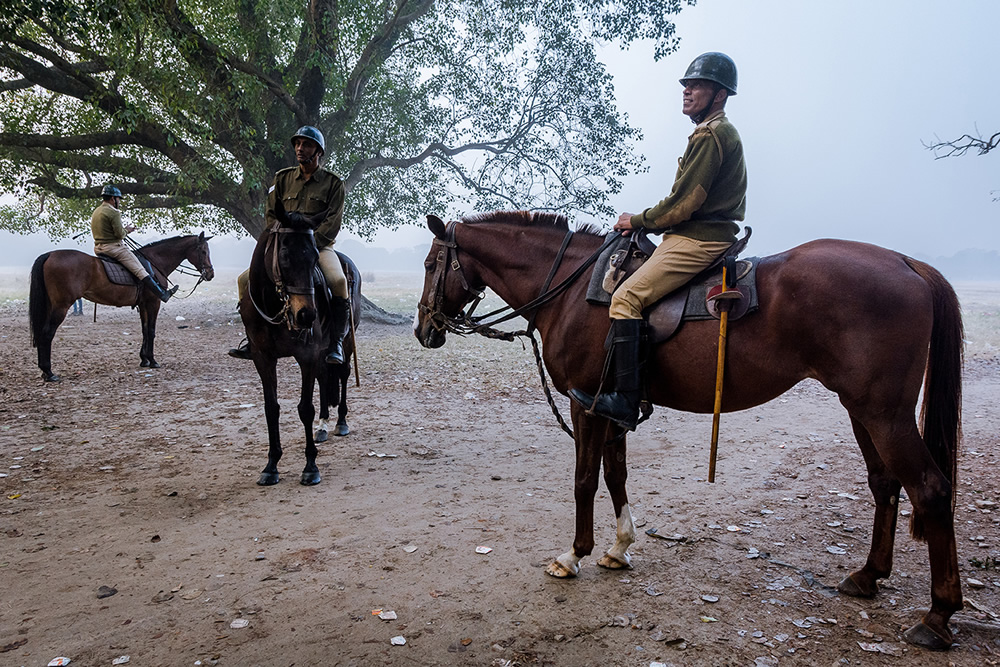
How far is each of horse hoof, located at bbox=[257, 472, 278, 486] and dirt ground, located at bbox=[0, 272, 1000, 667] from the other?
3.4 inches

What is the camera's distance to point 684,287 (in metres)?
3.39

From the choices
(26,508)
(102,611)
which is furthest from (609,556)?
(26,508)

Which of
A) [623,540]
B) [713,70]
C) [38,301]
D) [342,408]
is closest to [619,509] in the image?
[623,540]

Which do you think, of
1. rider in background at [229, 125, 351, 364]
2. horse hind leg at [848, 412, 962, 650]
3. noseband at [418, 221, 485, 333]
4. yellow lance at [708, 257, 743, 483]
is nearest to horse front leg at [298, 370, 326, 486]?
rider in background at [229, 125, 351, 364]

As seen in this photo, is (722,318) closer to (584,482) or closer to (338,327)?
(584,482)

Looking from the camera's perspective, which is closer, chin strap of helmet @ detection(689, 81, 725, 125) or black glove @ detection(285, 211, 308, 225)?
chin strap of helmet @ detection(689, 81, 725, 125)

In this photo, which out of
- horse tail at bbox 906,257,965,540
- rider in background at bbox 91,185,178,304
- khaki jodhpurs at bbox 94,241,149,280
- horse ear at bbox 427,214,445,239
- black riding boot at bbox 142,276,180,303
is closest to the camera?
horse tail at bbox 906,257,965,540

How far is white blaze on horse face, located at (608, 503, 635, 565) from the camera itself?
141 inches

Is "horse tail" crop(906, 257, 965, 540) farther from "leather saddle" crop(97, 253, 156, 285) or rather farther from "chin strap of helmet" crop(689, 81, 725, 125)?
"leather saddle" crop(97, 253, 156, 285)

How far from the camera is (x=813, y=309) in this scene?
2.99 m

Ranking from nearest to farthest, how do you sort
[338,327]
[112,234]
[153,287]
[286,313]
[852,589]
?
1. [852,589]
2. [286,313]
3. [338,327]
4. [112,234]
5. [153,287]

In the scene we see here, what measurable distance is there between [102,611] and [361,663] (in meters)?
1.50

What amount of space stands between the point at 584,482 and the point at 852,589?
157 centimetres

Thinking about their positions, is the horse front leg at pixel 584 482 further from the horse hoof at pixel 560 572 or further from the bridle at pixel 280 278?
the bridle at pixel 280 278
